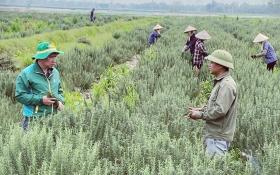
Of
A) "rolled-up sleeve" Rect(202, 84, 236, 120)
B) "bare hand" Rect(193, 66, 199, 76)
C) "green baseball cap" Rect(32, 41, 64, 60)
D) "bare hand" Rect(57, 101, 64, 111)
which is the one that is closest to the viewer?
"rolled-up sleeve" Rect(202, 84, 236, 120)

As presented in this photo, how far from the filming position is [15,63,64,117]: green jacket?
574 centimetres

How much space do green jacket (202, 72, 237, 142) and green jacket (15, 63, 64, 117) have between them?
1899 mm

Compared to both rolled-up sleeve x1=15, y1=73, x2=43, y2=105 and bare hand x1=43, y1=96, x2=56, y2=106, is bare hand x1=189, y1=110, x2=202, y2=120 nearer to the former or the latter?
bare hand x1=43, y1=96, x2=56, y2=106

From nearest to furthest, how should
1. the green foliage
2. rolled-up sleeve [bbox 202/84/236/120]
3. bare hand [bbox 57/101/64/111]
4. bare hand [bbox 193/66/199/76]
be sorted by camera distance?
1. the green foliage
2. rolled-up sleeve [bbox 202/84/236/120]
3. bare hand [bbox 57/101/64/111]
4. bare hand [bbox 193/66/199/76]

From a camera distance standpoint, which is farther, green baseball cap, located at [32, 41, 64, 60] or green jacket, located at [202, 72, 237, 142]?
green baseball cap, located at [32, 41, 64, 60]

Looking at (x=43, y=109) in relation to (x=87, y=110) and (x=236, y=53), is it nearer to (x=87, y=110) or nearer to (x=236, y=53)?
(x=87, y=110)

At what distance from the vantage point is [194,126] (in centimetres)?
603

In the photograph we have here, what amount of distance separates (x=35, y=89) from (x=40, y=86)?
0.07 meters

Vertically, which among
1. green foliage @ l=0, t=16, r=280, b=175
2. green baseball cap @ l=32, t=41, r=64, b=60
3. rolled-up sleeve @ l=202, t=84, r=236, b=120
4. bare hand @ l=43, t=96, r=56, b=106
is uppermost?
green baseball cap @ l=32, t=41, r=64, b=60

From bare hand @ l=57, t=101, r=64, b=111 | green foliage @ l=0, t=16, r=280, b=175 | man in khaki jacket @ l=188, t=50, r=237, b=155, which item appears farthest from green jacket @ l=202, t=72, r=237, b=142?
bare hand @ l=57, t=101, r=64, b=111

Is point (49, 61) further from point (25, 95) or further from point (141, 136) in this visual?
point (141, 136)

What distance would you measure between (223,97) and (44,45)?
2.19 metres

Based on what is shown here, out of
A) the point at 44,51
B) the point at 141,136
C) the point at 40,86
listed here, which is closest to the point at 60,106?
the point at 40,86

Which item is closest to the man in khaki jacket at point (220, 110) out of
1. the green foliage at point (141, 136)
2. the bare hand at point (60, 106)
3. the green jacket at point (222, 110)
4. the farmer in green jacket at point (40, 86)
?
the green jacket at point (222, 110)
